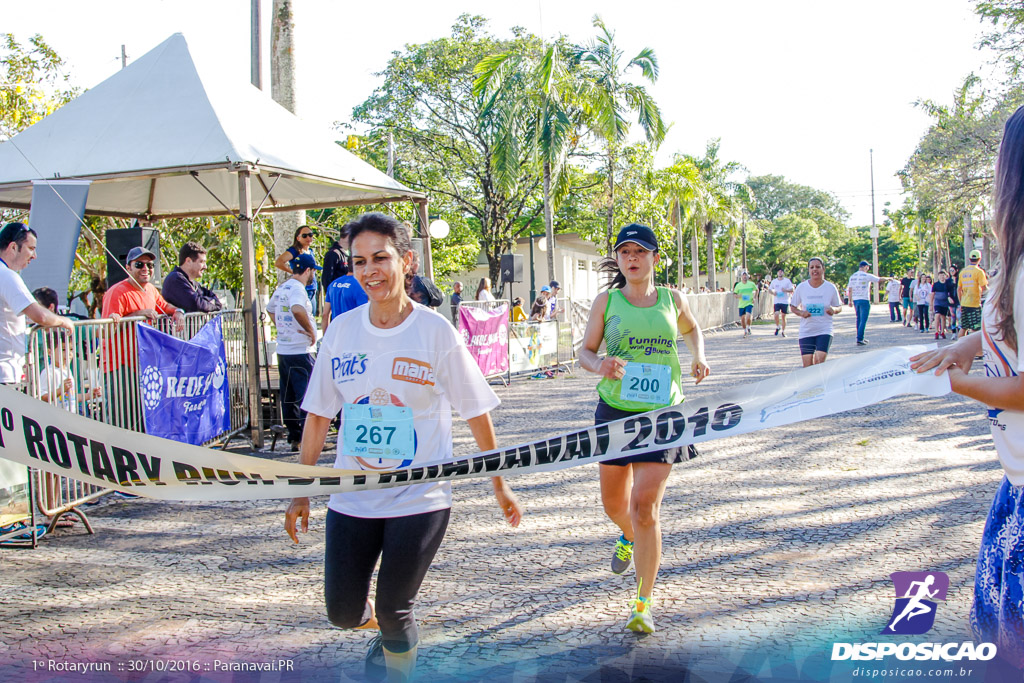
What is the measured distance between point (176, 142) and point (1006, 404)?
8622 mm

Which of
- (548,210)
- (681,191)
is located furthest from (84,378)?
(681,191)

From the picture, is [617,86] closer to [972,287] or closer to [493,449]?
[972,287]

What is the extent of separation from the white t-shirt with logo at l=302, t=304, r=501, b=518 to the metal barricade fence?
3305 mm

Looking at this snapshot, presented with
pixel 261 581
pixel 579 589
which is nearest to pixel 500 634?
pixel 579 589

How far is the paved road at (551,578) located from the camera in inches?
140

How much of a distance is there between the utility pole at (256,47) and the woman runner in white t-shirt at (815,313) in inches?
336

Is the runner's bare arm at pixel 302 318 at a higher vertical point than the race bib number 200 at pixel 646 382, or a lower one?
higher

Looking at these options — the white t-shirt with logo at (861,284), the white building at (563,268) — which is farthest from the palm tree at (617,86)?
the white building at (563,268)

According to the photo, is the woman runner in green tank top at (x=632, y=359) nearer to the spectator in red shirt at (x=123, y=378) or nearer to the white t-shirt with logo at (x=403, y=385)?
the white t-shirt with logo at (x=403, y=385)

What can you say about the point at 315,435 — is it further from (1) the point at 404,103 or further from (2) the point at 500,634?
(1) the point at 404,103

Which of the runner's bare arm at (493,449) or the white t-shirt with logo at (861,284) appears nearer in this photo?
the runner's bare arm at (493,449)

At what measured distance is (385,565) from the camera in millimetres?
2869

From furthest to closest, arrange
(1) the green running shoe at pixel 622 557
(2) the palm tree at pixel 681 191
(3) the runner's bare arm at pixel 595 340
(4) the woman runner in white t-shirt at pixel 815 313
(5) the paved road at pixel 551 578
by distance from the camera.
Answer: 1. (2) the palm tree at pixel 681 191
2. (4) the woman runner in white t-shirt at pixel 815 313
3. (1) the green running shoe at pixel 622 557
4. (3) the runner's bare arm at pixel 595 340
5. (5) the paved road at pixel 551 578

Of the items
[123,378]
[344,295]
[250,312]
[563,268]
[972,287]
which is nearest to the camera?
[123,378]
